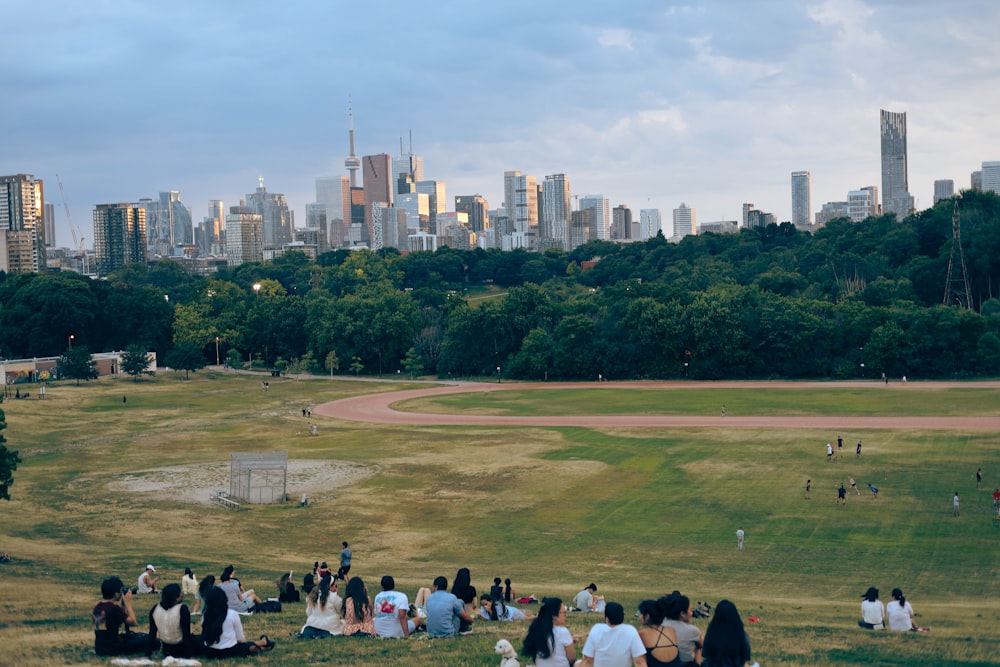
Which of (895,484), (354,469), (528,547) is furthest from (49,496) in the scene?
(895,484)

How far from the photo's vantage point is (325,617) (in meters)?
15.8

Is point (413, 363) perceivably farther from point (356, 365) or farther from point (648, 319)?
point (648, 319)

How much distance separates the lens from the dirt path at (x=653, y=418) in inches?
2319

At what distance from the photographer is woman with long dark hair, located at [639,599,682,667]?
11609mm

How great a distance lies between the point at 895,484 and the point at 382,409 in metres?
43.7

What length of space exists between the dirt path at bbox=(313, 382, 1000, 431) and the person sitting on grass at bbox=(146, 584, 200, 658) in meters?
50.5

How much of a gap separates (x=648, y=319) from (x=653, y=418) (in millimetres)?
29921

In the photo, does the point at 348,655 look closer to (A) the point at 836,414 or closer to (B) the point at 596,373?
(A) the point at 836,414

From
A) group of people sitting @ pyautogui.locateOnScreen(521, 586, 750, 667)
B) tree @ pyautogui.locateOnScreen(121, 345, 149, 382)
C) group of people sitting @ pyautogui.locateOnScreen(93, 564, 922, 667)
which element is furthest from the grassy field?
tree @ pyautogui.locateOnScreen(121, 345, 149, 382)

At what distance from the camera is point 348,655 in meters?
14.1

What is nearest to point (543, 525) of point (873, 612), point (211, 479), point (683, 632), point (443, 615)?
point (873, 612)

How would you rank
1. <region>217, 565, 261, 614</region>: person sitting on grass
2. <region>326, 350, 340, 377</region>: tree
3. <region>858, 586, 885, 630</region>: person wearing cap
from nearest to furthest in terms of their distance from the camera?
<region>858, 586, 885, 630</region>: person wearing cap
<region>217, 565, 261, 614</region>: person sitting on grass
<region>326, 350, 340, 377</region>: tree

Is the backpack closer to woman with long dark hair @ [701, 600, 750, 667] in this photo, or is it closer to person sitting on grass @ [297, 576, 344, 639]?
person sitting on grass @ [297, 576, 344, 639]

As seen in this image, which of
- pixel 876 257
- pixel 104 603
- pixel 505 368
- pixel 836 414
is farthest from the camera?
pixel 876 257
